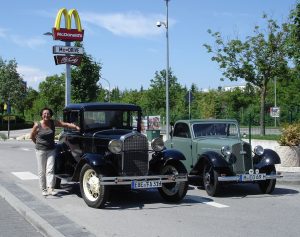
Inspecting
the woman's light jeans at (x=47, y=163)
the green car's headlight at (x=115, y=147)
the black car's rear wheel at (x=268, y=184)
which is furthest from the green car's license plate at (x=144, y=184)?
the black car's rear wheel at (x=268, y=184)

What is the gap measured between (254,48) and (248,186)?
15.7m

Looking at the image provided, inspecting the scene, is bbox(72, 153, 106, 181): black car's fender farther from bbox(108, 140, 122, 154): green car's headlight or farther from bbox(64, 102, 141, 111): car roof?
bbox(64, 102, 141, 111): car roof

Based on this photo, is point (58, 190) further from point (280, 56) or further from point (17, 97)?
point (17, 97)

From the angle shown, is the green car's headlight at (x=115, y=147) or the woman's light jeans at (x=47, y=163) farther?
the woman's light jeans at (x=47, y=163)

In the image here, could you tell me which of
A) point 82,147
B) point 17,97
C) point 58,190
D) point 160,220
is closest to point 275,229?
point 160,220

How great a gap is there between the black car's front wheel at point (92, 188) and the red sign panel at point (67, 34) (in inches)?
848

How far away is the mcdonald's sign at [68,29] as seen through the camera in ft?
96.4

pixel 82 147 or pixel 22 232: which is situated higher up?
pixel 82 147

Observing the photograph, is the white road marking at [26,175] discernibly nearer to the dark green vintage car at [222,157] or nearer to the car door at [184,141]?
the car door at [184,141]

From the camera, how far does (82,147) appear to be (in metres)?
9.80

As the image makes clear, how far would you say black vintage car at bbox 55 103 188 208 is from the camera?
8.76 metres

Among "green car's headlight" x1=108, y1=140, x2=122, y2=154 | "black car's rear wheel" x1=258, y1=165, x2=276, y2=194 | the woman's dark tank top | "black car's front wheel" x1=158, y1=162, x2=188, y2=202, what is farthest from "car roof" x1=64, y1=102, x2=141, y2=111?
"black car's rear wheel" x1=258, y1=165, x2=276, y2=194

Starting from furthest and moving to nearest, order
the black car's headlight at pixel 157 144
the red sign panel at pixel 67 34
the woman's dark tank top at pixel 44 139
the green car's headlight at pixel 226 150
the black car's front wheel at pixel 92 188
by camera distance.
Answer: the red sign panel at pixel 67 34 < the green car's headlight at pixel 226 150 < the woman's dark tank top at pixel 44 139 < the black car's headlight at pixel 157 144 < the black car's front wheel at pixel 92 188

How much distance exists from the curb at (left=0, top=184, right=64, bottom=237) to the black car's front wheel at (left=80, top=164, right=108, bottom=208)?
1.12m
